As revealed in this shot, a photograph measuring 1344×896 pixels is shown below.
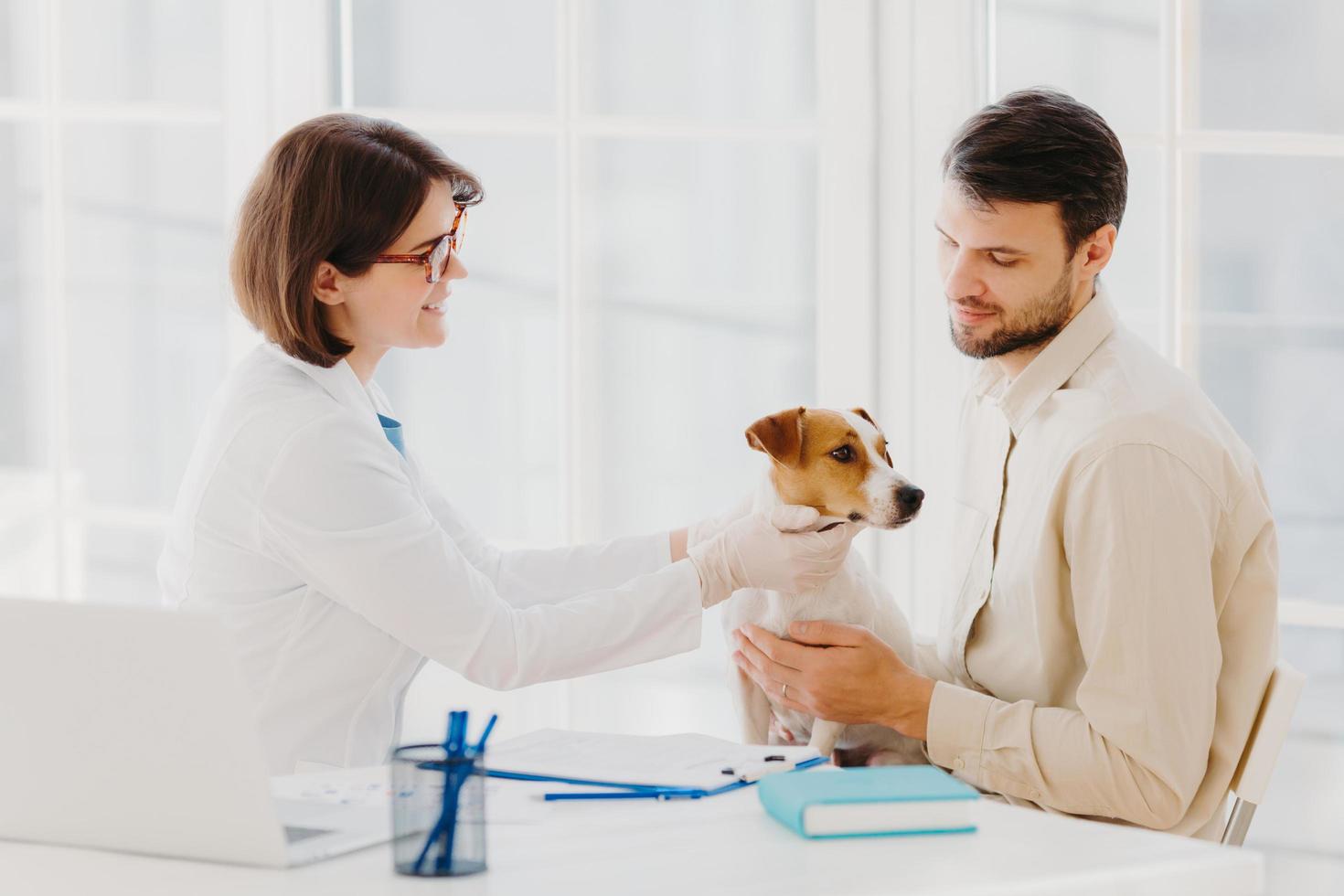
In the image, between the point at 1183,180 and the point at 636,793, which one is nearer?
the point at 636,793

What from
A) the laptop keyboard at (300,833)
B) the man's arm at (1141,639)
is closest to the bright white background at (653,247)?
the man's arm at (1141,639)

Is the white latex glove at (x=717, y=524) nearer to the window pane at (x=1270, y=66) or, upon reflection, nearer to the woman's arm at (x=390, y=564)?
the woman's arm at (x=390, y=564)

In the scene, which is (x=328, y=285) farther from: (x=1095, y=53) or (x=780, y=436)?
(x=1095, y=53)

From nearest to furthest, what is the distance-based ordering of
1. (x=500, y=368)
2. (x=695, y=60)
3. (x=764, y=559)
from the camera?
(x=764, y=559), (x=695, y=60), (x=500, y=368)

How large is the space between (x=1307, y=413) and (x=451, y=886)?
183 centimetres

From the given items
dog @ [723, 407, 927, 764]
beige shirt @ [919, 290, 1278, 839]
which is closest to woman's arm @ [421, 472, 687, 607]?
dog @ [723, 407, 927, 764]

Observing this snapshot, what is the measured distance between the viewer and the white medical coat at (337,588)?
163 cm

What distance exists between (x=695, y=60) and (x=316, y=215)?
46.8 inches

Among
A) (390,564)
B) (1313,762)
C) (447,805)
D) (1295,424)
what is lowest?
(1313,762)

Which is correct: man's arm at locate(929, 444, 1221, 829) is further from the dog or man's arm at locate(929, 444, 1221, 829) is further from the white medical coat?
the white medical coat

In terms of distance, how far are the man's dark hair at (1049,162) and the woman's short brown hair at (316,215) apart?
0.75 meters

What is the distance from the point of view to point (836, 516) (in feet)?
6.63

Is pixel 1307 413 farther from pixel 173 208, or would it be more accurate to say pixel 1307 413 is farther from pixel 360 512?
pixel 173 208

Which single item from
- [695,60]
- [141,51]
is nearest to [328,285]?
[695,60]
